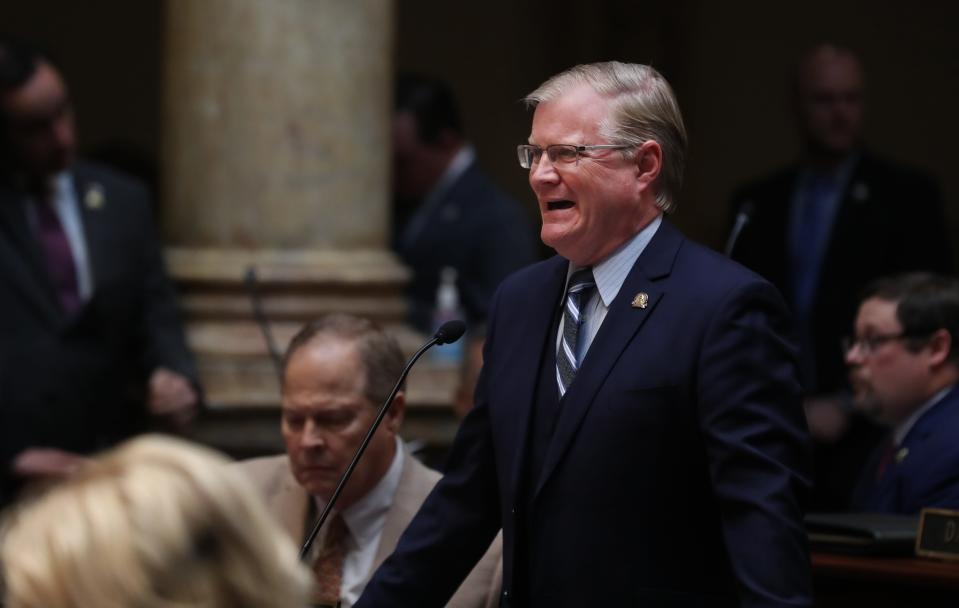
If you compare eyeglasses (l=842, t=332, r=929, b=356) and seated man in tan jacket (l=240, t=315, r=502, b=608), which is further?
eyeglasses (l=842, t=332, r=929, b=356)

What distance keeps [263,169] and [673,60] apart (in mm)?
3809

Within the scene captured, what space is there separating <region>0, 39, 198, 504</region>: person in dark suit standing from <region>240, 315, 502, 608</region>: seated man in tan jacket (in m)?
1.25

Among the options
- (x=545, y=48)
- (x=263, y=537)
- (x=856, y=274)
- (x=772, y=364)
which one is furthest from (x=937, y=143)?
(x=263, y=537)

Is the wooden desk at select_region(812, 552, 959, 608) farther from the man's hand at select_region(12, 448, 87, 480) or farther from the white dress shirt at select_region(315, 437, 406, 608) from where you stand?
the man's hand at select_region(12, 448, 87, 480)

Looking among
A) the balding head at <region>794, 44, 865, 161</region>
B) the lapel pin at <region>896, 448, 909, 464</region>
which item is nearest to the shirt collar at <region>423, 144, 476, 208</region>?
the balding head at <region>794, 44, 865, 161</region>

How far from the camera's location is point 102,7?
377 inches

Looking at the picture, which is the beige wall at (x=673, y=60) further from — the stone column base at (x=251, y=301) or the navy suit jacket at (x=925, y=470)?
the navy suit jacket at (x=925, y=470)

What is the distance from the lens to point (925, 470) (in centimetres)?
463

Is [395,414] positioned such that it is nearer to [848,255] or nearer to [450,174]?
[848,255]

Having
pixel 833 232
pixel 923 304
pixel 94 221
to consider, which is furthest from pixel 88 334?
pixel 833 232

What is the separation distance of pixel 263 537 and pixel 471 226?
4911 millimetres

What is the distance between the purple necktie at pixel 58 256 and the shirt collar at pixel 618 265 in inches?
104

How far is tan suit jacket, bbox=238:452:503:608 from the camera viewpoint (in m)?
3.87

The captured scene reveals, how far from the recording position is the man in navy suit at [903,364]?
193 inches
